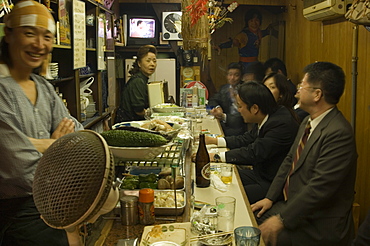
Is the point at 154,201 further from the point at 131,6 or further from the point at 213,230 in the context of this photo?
the point at 131,6

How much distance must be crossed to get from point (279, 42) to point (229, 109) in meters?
2.73

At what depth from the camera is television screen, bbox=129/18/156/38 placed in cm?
802

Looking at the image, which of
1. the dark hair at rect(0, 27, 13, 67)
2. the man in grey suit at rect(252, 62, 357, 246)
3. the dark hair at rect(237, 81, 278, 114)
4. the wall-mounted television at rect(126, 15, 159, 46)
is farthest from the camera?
the wall-mounted television at rect(126, 15, 159, 46)

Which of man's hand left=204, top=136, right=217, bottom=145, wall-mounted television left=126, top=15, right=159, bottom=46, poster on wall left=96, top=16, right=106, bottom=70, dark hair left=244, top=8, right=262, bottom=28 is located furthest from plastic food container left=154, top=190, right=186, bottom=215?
dark hair left=244, top=8, right=262, bottom=28

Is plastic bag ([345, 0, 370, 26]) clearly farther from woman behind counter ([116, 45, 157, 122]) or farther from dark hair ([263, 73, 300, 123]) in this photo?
woman behind counter ([116, 45, 157, 122])

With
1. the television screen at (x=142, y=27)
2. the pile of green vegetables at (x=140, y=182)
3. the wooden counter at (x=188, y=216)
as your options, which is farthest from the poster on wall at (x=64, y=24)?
the television screen at (x=142, y=27)

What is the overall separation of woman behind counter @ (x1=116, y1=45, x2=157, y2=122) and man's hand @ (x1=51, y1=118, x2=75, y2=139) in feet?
9.87

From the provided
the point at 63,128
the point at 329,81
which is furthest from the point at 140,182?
the point at 329,81

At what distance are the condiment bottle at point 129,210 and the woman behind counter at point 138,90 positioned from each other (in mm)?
3244

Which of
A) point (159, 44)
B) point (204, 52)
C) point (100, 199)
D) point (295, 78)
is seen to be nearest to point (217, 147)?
point (204, 52)

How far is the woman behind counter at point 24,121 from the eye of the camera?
1808mm

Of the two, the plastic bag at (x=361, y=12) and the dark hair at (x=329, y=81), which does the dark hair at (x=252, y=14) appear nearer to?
the plastic bag at (x=361, y=12)

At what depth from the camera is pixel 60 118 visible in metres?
2.16

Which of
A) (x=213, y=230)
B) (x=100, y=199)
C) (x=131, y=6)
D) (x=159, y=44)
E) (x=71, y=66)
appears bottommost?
(x=213, y=230)
